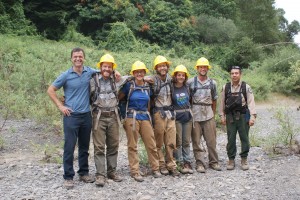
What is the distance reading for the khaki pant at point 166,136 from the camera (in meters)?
6.47

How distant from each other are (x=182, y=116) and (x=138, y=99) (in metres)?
0.92

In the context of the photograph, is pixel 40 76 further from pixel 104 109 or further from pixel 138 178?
pixel 138 178

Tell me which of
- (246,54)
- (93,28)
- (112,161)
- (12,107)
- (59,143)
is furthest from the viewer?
(93,28)

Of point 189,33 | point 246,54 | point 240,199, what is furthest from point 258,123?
point 189,33

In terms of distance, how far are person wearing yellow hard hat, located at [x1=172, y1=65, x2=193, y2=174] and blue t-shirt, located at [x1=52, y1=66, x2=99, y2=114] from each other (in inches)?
61.4

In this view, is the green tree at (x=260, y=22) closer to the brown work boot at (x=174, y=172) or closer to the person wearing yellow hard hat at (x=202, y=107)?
the person wearing yellow hard hat at (x=202, y=107)

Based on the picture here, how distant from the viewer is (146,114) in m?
6.31

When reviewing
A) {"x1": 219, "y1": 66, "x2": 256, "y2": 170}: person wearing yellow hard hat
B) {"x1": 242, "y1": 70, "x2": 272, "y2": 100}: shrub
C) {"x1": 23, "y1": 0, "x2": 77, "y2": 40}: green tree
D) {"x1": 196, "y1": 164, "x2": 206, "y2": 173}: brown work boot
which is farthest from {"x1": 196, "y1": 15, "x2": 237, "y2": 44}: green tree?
{"x1": 196, "y1": 164, "x2": 206, "y2": 173}: brown work boot

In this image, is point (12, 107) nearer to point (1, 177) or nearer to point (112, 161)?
point (1, 177)

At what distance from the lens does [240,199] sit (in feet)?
18.7

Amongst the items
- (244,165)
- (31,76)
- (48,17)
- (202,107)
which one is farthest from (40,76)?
(48,17)

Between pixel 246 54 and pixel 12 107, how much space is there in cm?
2031

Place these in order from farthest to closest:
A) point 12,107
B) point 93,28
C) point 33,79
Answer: point 93,28 < point 33,79 < point 12,107

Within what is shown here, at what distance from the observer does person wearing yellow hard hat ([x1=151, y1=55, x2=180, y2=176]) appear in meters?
6.41
